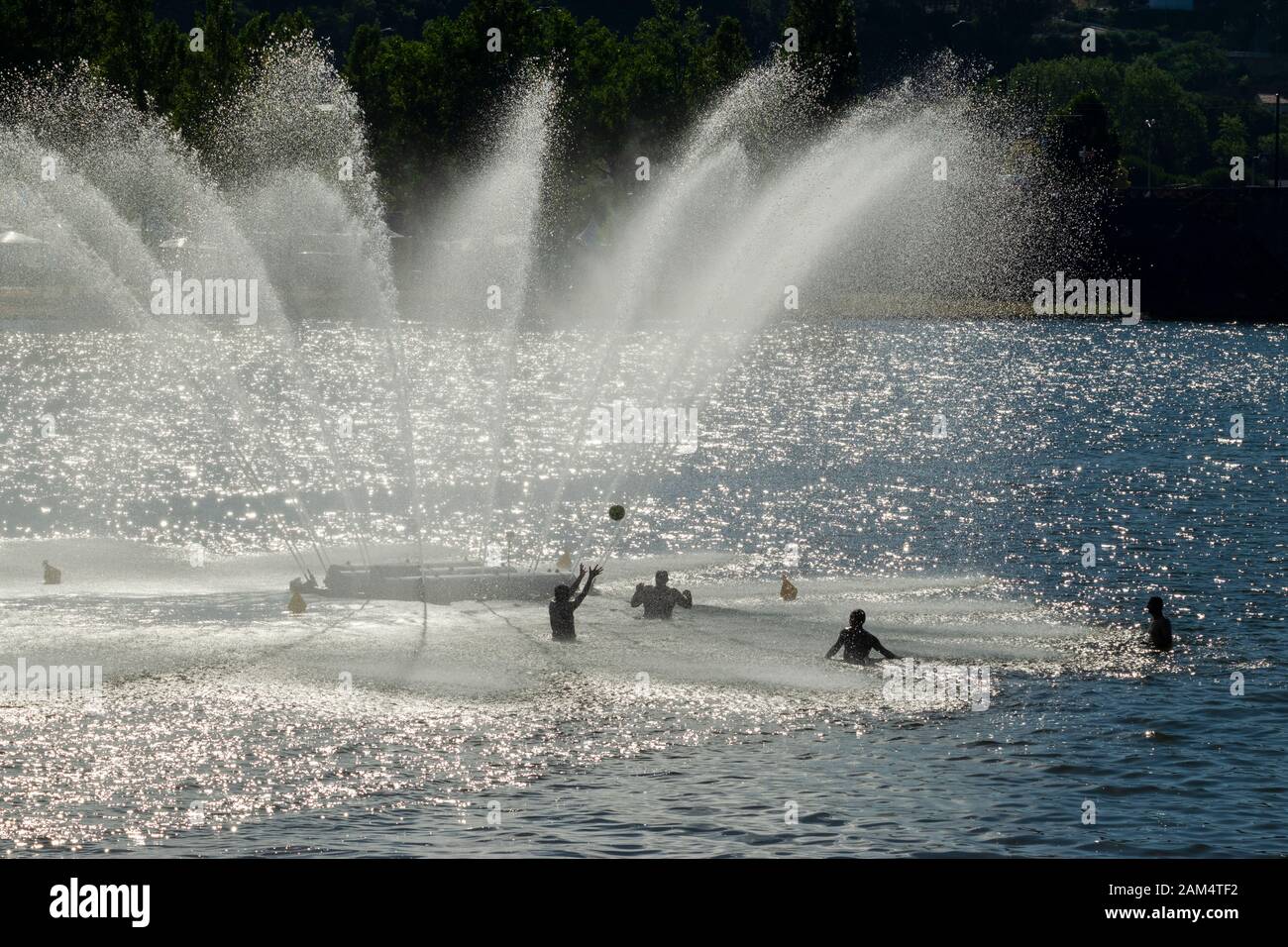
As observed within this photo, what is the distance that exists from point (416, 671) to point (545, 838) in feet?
40.0

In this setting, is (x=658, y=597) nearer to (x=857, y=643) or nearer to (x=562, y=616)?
(x=562, y=616)

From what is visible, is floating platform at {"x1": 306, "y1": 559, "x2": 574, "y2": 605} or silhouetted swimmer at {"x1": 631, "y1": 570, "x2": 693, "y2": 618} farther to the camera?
floating platform at {"x1": 306, "y1": 559, "x2": 574, "y2": 605}

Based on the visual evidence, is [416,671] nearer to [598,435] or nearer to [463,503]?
[463,503]

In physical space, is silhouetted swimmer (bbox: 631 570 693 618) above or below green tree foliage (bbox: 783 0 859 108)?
below

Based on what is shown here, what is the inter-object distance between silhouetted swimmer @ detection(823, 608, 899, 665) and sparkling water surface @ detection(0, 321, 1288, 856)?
2.52ft

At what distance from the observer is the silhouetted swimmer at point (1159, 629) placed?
4862 cm

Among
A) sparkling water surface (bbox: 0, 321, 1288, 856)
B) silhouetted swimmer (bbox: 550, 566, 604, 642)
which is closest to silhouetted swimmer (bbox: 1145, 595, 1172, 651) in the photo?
sparkling water surface (bbox: 0, 321, 1288, 856)

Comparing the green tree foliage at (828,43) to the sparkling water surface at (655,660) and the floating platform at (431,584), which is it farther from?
the floating platform at (431,584)

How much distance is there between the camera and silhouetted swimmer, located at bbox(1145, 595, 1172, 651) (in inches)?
1914

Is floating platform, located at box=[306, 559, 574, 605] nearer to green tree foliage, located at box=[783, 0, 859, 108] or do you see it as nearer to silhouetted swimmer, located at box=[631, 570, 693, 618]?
silhouetted swimmer, located at box=[631, 570, 693, 618]

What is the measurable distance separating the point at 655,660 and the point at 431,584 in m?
9.81

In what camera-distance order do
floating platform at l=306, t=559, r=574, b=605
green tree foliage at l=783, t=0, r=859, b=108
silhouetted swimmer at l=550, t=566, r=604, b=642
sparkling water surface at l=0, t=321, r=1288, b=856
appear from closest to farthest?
1. sparkling water surface at l=0, t=321, r=1288, b=856
2. silhouetted swimmer at l=550, t=566, r=604, b=642
3. floating platform at l=306, t=559, r=574, b=605
4. green tree foliage at l=783, t=0, r=859, b=108
